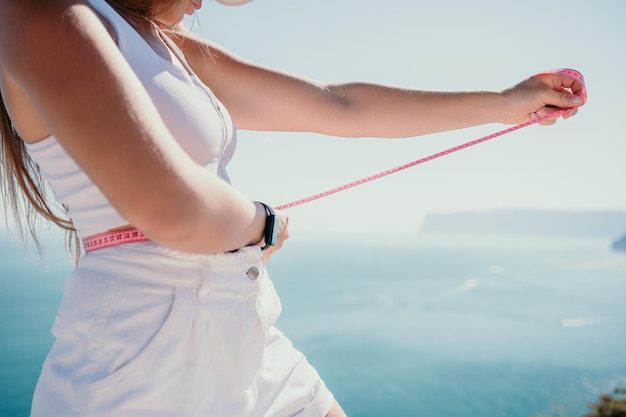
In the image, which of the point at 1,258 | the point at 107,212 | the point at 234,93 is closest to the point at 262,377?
the point at 107,212

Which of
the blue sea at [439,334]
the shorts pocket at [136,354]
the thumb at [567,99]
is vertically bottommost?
the blue sea at [439,334]

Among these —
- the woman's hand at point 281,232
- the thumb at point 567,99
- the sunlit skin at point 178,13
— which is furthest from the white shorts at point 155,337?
the thumb at point 567,99

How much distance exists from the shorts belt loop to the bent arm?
0.19 metres

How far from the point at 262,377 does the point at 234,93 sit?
0.82 metres

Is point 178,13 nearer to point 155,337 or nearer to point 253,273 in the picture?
point 253,273

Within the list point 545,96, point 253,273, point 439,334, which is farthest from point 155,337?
point 439,334

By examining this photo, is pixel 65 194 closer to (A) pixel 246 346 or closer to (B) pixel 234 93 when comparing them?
(A) pixel 246 346

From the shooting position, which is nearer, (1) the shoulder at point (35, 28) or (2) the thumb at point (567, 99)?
(1) the shoulder at point (35, 28)

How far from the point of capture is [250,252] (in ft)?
3.43

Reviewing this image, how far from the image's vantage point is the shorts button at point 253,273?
1.05 meters

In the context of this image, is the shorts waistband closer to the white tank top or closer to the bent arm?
the white tank top

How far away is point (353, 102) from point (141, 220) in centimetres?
101

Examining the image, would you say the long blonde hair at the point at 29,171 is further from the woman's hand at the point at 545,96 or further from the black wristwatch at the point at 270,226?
the woman's hand at the point at 545,96

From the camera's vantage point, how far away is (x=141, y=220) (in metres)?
0.79
